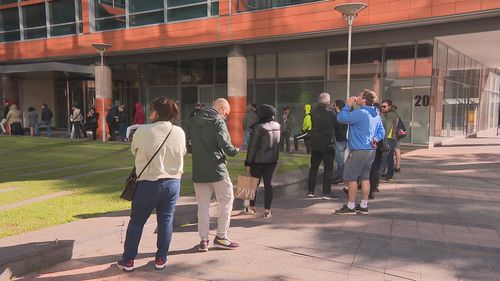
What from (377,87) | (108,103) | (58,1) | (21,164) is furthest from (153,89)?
(21,164)

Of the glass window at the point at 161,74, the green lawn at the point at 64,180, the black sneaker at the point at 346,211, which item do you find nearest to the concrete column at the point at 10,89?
the glass window at the point at 161,74

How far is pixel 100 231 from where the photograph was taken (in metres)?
4.68

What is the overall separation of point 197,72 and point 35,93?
13.9 metres

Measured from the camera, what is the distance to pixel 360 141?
19.7ft

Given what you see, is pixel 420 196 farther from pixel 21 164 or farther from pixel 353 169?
pixel 21 164

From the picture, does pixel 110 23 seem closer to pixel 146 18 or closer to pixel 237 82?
pixel 146 18

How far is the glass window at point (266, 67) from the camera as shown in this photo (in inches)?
781

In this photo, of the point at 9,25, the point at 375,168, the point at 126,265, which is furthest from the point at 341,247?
the point at 9,25

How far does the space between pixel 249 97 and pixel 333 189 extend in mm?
12854

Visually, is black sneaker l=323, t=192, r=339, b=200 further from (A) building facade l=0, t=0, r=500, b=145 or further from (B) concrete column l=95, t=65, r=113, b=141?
(B) concrete column l=95, t=65, r=113, b=141

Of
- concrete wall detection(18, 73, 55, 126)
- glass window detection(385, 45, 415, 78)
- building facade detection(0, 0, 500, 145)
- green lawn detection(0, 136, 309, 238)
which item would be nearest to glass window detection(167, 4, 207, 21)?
building facade detection(0, 0, 500, 145)

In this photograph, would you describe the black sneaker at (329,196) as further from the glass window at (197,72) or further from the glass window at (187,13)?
the glass window at (197,72)

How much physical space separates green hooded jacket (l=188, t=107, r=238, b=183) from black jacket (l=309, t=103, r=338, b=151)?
2.84 meters

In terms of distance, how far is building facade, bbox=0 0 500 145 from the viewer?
14.8 m
